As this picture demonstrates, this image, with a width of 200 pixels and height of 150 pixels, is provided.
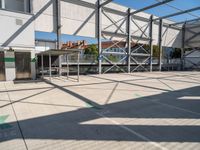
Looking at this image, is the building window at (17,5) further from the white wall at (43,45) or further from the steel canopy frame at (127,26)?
the steel canopy frame at (127,26)

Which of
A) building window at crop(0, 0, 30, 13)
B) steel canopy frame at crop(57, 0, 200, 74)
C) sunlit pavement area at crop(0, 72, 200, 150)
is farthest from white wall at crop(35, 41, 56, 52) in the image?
sunlit pavement area at crop(0, 72, 200, 150)

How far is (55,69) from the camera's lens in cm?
1352

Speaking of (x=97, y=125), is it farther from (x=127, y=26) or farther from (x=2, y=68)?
(x=127, y=26)

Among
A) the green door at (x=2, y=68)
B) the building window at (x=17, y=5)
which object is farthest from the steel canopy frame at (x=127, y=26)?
the green door at (x=2, y=68)

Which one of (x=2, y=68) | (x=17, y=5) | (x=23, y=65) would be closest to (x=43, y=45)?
(x=23, y=65)

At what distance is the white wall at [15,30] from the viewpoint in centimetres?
955

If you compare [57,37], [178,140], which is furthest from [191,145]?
[57,37]

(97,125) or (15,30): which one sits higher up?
(15,30)

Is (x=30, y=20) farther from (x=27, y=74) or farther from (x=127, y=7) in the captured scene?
(x=127, y=7)

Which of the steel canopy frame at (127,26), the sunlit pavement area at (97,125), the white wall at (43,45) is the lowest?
the sunlit pavement area at (97,125)

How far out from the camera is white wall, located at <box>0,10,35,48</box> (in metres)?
9.55

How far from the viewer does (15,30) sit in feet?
32.4

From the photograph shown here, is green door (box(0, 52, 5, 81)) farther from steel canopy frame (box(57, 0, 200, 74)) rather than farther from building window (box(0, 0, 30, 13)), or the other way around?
steel canopy frame (box(57, 0, 200, 74))

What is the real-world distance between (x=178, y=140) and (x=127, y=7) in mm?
16574
